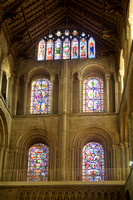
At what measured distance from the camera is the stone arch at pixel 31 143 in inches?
1009

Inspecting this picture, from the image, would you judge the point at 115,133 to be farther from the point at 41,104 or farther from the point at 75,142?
the point at 41,104

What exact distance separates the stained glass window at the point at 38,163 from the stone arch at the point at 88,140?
7.15ft

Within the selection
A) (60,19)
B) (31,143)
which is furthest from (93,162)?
(60,19)

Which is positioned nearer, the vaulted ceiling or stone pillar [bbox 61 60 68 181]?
the vaulted ceiling

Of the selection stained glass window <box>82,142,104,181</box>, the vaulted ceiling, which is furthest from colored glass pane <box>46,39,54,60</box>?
stained glass window <box>82,142,104,181</box>

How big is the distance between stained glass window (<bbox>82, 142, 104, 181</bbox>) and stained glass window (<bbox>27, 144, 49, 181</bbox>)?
2.59 m

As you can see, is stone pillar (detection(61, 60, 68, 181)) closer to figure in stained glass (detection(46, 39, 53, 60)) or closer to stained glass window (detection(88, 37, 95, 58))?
figure in stained glass (detection(46, 39, 53, 60))

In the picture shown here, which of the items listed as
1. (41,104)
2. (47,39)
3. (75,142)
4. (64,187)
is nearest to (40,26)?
(47,39)

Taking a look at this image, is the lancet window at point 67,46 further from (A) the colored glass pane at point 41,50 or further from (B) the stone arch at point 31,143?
(B) the stone arch at point 31,143

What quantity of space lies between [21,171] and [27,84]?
21.3 feet

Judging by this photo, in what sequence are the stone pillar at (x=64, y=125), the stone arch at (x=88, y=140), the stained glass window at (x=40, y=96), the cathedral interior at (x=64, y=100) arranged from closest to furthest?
the cathedral interior at (x=64, y=100) < the stone pillar at (x=64, y=125) < the stone arch at (x=88, y=140) < the stained glass window at (x=40, y=96)

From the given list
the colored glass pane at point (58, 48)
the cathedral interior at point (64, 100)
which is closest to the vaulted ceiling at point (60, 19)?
the cathedral interior at point (64, 100)

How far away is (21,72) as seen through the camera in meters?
28.6

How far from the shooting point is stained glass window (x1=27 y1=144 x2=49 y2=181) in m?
25.9
